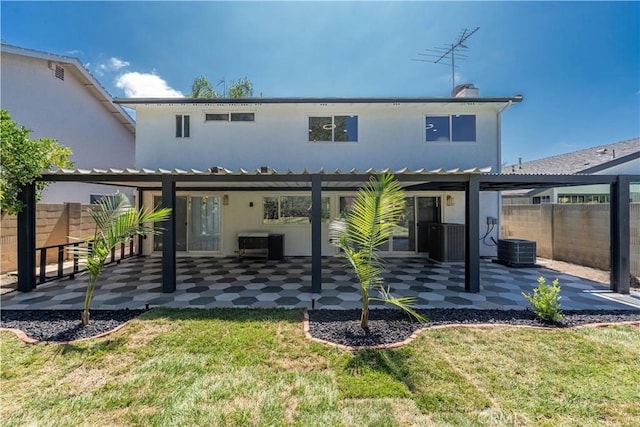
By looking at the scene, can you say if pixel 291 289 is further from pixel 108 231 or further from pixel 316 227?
pixel 108 231

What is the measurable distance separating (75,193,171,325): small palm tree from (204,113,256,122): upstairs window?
19.8 feet

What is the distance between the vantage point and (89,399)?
2.76 m

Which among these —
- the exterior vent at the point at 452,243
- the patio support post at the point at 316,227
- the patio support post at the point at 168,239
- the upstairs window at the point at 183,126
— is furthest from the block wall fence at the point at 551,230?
the patio support post at the point at 316,227

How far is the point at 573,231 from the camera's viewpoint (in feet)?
29.4

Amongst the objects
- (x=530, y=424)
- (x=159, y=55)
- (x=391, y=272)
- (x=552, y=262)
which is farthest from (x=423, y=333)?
(x=159, y=55)

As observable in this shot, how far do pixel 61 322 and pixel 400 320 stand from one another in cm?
566

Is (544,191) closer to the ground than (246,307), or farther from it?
farther from it

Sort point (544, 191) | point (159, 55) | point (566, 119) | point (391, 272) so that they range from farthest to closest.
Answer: point (566, 119)
point (544, 191)
point (159, 55)
point (391, 272)

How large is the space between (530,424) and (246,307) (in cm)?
438

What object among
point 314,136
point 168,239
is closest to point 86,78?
point 314,136

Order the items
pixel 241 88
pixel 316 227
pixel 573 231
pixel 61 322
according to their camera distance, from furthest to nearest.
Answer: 1. pixel 241 88
2. pixel 573 231
3. pixel 316 227
4. pixel 61 322

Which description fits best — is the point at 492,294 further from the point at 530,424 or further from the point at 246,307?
the point at 246,307

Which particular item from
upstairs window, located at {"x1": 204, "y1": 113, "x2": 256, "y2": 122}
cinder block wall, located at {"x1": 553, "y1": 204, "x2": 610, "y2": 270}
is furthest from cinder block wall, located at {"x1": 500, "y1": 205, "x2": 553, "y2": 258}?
upstairs window, located at {"x1": 204, "y1": 113, "x2": 256, "y2": 122}

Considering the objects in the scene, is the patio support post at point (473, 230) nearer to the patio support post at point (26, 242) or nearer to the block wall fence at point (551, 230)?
the block wall fence at point (551, 230)
